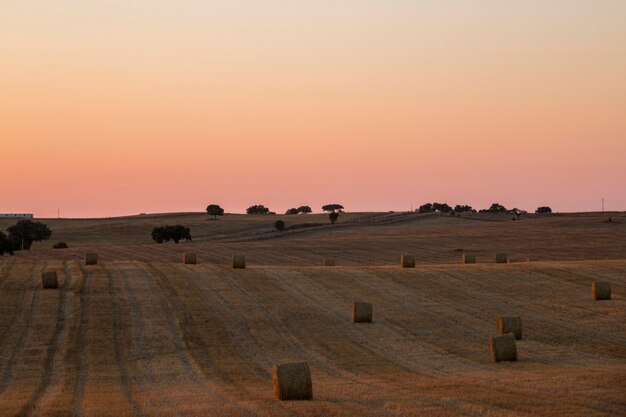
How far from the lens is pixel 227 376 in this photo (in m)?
24.9

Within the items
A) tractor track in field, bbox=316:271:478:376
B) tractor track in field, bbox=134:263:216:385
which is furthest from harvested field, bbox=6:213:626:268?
tractor track in field, bbox=134:263:216:385

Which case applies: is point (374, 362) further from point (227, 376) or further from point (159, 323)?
point (159, 323)

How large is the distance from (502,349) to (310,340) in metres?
7.19

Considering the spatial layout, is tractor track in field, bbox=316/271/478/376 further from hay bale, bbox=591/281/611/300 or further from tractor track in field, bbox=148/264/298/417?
hay bale, bbox=591/281/611/300

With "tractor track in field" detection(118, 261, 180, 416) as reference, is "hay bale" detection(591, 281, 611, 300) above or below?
above

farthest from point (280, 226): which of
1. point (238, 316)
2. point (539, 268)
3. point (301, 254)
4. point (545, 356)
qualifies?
point (545, 356)

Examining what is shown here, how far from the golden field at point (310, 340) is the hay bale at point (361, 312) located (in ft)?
1.02

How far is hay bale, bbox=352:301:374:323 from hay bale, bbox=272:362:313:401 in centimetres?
1416

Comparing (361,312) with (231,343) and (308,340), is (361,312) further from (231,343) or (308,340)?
(231,343)

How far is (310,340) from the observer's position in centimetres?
3139

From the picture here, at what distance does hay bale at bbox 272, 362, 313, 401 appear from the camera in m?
20.1

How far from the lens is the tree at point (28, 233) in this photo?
331 ft

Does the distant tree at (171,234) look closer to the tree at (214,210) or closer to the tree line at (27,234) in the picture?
the tree line at (27,234)

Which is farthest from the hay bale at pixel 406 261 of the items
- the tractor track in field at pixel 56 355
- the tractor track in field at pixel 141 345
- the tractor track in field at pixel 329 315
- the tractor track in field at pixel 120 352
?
the tractor track in field at pixel 56 355
